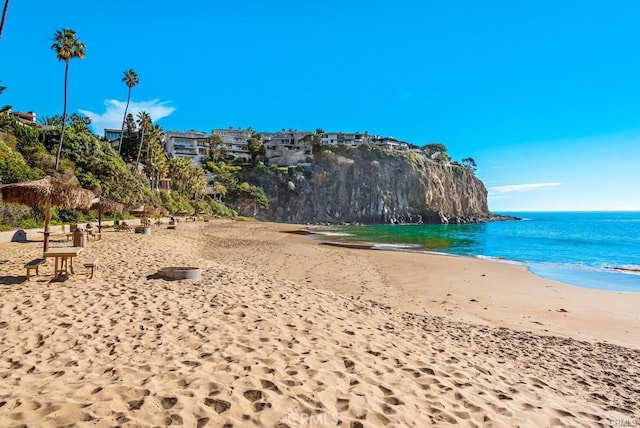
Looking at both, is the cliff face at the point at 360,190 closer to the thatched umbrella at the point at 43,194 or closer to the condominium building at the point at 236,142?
the condominium building at the point at 236,142

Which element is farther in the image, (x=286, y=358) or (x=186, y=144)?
(x=186, y=144)

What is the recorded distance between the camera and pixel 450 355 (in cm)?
537

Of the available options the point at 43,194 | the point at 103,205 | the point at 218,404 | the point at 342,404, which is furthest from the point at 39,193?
the point at 103,205

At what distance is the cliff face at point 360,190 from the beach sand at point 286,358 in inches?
2883

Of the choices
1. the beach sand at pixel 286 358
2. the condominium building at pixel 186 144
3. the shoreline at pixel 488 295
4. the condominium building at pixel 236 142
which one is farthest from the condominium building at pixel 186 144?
the beach sand at pixel 286 358

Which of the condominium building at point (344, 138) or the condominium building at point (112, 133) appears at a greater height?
the condominium building at point (344, 138)

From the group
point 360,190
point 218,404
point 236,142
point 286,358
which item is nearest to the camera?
point 218,404

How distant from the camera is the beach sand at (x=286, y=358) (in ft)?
11.0

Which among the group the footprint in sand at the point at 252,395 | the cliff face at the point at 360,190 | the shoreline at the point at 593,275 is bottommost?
the shoreline at the point at 593,275

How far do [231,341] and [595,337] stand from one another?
773 centimetres

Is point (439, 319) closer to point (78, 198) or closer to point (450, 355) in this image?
point (450, 355)

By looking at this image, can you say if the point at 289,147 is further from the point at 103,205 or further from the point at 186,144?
the point at 103,205

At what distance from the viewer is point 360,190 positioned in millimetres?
88688

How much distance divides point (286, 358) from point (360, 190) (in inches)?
3350
